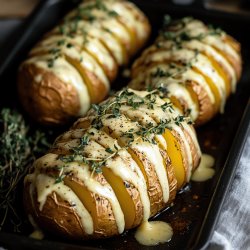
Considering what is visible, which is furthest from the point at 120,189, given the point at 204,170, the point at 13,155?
the point at 13,155

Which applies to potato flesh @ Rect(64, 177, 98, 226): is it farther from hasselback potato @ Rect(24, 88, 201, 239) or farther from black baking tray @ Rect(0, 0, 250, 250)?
black baking tray @ Rect(0, 0, 250, 250)

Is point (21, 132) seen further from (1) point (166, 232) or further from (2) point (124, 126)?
(1) point (166, 232)

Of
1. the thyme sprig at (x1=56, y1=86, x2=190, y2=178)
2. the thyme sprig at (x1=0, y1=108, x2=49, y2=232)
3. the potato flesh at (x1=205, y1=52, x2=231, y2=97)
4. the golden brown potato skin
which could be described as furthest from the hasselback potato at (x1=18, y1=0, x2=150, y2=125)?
the potato flesh at (x1=205, y1=52, x2=231, y2=97)

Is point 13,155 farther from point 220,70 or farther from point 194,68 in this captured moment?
point 220,70

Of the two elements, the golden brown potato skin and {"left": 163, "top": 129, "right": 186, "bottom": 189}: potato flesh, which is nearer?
{"left": 163, "top": 129, "right": 186, "bottom": 189}: potato flesh

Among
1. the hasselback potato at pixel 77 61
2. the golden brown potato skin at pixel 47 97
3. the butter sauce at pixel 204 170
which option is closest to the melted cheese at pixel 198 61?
the hasselback potato at pixel 77 61

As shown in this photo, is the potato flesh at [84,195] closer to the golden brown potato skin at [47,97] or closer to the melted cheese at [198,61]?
the golden brown potato skin at [47,97]
